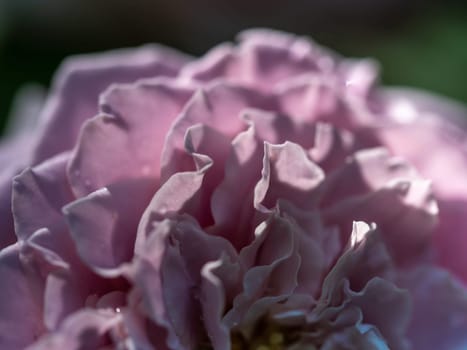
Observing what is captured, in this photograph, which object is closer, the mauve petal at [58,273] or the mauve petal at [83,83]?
the mauve petal at [58,273]

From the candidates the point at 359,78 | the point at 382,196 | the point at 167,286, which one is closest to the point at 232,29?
the point at 359,78

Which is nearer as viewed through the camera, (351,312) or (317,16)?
(351,312)

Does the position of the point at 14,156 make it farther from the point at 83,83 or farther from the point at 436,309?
the point at 436,309

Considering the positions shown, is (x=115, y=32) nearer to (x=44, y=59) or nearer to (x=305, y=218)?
(x=44, y=59)

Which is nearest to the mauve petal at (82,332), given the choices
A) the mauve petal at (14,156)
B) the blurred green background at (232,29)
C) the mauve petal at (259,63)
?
the mauve petal at (14,156)

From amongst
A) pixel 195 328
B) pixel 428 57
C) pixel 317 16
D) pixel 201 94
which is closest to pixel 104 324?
pixel 195 328

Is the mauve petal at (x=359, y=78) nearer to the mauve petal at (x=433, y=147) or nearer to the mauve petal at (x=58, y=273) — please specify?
the mauve petal at (x=433, y=147)

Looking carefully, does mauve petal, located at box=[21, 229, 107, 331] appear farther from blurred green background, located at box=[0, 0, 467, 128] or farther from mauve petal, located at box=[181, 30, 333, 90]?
blurred green background, located at box=[0, 0, 467, 128]
